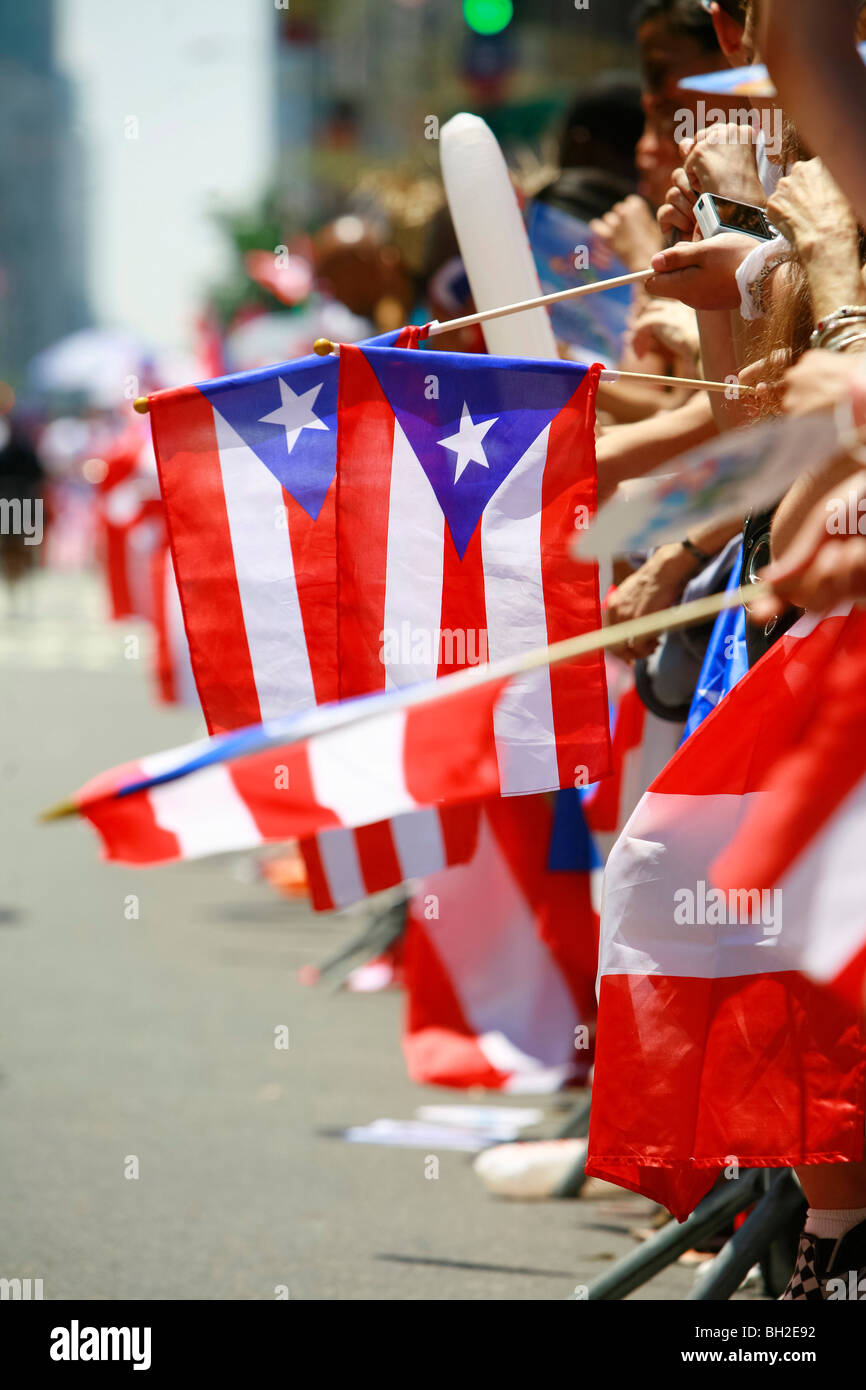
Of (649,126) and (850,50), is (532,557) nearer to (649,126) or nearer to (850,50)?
(850,50)

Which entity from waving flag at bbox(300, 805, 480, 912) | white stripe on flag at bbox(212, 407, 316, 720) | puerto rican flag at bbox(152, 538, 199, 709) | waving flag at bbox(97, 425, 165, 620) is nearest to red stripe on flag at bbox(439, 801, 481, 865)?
waving flag at bbox(300, 805, 480, 912)

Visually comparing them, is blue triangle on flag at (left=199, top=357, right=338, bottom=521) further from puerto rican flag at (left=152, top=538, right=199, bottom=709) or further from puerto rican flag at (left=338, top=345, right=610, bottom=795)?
puerto rican flag at (left=152, top=538, right=199, bottom=709)

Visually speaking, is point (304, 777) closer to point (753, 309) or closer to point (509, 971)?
point (753, 309)

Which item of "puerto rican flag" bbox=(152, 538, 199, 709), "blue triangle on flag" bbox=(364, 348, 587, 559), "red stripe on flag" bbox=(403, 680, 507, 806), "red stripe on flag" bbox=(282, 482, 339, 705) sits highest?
"puerto rican flag" bbox=(152, 538, 199, 709)

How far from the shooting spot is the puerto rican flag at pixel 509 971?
4934 mm

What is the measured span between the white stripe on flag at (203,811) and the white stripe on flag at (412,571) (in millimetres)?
859

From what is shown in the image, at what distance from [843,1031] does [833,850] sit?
Result: 682 millimetres

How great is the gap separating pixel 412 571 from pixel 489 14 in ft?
28.1

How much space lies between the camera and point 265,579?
295cm

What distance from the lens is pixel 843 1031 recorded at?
7.99 ft

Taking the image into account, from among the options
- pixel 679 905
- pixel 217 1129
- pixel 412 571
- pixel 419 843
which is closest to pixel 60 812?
pixel 679 905

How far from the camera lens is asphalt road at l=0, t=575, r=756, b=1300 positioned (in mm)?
3678

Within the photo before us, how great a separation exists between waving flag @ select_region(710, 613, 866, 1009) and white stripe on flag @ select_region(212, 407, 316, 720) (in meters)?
1.19

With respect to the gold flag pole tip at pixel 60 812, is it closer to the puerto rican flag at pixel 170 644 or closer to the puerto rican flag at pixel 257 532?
Answer: the puerto rican flag at pixel 257 532
